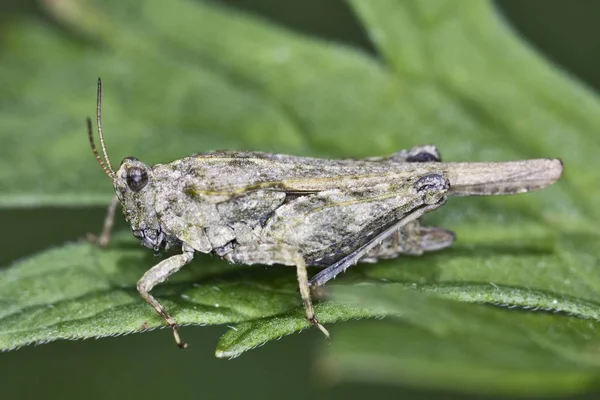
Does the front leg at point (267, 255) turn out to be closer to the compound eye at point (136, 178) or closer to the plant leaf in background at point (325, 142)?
the plant leaf in background at point (325, 142)

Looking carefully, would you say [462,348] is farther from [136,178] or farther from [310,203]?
[136,178]

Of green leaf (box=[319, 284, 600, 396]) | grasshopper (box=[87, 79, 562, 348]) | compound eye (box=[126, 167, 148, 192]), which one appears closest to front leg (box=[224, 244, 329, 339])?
grasshopper (box=[87, 79, 562, 348])

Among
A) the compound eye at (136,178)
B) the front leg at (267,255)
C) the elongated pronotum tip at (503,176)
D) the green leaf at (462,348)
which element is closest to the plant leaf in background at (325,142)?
the green leaf at (462,348)

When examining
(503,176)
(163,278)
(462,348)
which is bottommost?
(462,348)

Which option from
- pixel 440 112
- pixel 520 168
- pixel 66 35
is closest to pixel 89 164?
pixel 66 35

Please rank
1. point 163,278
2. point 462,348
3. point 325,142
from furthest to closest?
point 325,142 → point 163,278 → point 462,348

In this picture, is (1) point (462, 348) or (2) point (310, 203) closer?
(1) point (462, 348)

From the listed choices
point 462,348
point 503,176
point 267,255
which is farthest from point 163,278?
point 503,176
